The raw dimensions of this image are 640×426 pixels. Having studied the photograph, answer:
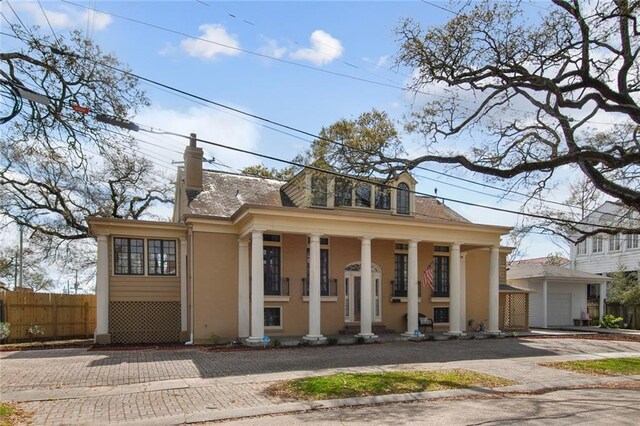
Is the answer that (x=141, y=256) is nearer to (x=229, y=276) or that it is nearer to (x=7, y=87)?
(x=229, y=276)

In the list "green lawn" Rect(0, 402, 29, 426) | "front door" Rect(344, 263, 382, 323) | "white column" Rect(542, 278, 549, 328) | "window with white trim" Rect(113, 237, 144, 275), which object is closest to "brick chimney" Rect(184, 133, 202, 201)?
"window with white trim" Rect(113, 237, 144, 275)

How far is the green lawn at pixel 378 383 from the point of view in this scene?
9.53 meters

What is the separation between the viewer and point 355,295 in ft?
67.1

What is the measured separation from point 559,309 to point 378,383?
23.3 m

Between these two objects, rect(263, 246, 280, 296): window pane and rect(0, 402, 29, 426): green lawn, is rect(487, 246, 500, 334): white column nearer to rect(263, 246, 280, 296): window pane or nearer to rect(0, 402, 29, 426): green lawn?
rect(263, 246, 280, 296): window pane

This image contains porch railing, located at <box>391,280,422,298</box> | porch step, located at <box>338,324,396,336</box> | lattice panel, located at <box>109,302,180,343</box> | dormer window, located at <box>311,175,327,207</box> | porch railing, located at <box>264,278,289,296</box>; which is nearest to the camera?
lattice panel, located at <box>109,302,180,343</box>

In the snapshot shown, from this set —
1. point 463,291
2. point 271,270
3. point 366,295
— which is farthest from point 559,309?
point 271,270

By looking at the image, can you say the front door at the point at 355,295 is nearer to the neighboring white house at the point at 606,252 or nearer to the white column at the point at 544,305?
the white column at the point at 544,305

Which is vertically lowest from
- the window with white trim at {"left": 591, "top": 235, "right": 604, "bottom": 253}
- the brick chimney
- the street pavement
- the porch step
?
the porch step

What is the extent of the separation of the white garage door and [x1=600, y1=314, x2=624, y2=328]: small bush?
1.88 metres

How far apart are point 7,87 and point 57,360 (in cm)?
788

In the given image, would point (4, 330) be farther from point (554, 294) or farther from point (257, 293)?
point (554, 294)

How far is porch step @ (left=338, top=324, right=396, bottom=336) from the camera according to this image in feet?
64.8

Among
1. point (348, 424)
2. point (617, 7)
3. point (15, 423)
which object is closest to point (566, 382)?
point (348, 424)
